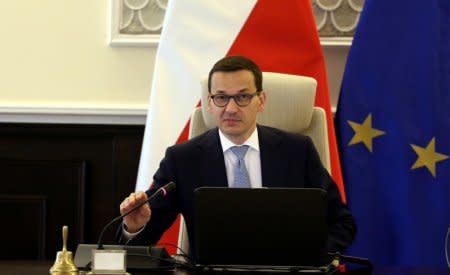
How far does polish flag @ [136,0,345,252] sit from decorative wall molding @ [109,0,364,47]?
380 mm

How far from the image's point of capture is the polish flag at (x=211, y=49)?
10.0 feet

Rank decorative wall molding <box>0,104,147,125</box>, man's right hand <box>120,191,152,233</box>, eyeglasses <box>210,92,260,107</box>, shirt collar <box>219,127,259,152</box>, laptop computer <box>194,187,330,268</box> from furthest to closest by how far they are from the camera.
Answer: decorative wall molding <box>0,104,147,125</box>, shirt collar <box>219,127,259,152</box>, eyeglasses <box>210,92,260,107</box>, man's right hand <box>120,191,152,233</box>, laptop computer <box>194,187,330,268</box>

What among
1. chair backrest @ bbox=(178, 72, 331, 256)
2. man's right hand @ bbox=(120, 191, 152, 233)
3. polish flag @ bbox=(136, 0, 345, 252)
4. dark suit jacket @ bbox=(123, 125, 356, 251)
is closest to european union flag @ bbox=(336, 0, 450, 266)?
polish flag @ bbox=(136, 0, 345, 252)

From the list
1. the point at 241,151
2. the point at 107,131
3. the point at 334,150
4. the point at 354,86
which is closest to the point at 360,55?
the point at 354,86

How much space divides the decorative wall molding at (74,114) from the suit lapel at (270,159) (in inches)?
41.9

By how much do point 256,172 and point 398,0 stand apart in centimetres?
113

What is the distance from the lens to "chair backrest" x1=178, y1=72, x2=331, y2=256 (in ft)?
8.34

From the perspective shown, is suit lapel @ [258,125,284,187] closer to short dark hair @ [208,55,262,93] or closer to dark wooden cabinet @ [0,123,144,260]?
short dark hair @ [208,55,262,93]

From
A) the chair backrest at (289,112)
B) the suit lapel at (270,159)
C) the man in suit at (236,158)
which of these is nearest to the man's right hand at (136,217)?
the man in suit at (236,158)

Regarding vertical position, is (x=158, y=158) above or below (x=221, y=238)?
above

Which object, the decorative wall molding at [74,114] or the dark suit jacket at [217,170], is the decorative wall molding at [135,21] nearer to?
the decorative wall molding at [74,114]

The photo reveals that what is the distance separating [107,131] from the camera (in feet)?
11.5

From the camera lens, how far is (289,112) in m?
2.58

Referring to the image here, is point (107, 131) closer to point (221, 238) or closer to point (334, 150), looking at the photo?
point (334, 150)
